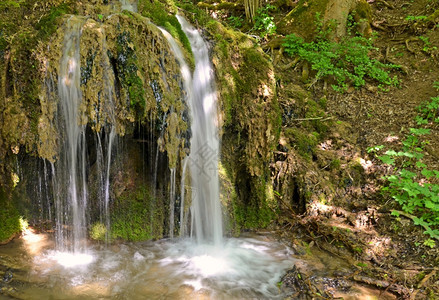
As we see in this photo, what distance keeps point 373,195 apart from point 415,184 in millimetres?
624

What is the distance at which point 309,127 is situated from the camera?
19.7 ft

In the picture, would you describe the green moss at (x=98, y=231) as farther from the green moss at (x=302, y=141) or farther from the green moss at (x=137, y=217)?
the green moss at (x=302, y=141)

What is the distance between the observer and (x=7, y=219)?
410 centimetres

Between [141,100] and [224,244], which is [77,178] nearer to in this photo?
[141,100]

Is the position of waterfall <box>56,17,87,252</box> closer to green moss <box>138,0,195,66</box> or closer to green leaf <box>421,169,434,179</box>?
green moss <box>138,0,195,66</box>

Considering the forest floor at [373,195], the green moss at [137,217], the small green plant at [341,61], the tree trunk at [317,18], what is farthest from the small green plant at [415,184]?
the green moss at [137,217]

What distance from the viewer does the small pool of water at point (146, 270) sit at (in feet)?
10.8

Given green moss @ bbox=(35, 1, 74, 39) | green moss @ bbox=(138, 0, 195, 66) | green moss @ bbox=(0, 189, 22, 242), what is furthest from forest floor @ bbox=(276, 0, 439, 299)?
green moss @ bbox=(35, 1, 74, 39)

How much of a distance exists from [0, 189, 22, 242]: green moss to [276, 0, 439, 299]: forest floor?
358 cm

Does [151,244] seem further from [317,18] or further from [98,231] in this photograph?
[317,18]

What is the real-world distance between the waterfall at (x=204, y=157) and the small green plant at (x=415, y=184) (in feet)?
8.70

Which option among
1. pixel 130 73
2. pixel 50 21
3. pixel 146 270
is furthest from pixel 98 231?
pixel 50 21

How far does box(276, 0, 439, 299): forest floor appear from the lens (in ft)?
12.3

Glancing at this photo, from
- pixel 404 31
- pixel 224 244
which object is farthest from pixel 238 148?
pixel 404 31
